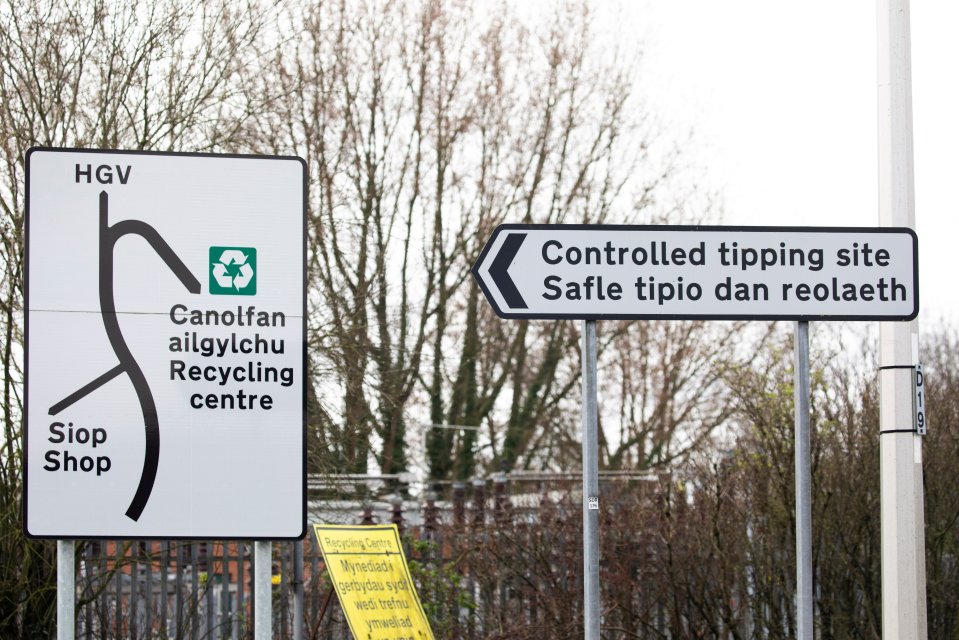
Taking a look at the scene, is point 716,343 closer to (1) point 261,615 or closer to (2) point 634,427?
(2) point 634,427

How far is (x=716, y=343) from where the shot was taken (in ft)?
81.0

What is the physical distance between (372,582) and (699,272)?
5.81 m

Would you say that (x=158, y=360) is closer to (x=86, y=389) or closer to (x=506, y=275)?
(x=86, y=389)

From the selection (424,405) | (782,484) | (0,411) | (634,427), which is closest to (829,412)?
(782,484)

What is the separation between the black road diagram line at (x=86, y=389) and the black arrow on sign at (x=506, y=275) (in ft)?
4.78

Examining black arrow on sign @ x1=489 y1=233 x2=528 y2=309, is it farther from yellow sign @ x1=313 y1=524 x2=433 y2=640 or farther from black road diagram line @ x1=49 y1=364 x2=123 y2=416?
yellow sign @ x1=313 y1=524 x2=433 y2=640

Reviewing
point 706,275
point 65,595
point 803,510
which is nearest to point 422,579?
point 706,275

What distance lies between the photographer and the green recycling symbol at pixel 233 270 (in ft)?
12.9

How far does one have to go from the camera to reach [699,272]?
488 cm

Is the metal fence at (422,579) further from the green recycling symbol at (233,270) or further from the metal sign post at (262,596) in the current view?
the green recycling symbol at (233,270)

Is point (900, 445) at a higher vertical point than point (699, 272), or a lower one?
lower

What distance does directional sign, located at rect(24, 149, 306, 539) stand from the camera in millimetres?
3855

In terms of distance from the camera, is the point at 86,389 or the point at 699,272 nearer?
the point at 86,389

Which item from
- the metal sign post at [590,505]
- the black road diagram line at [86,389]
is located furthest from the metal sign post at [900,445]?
the black road diagram line at [86,389]
